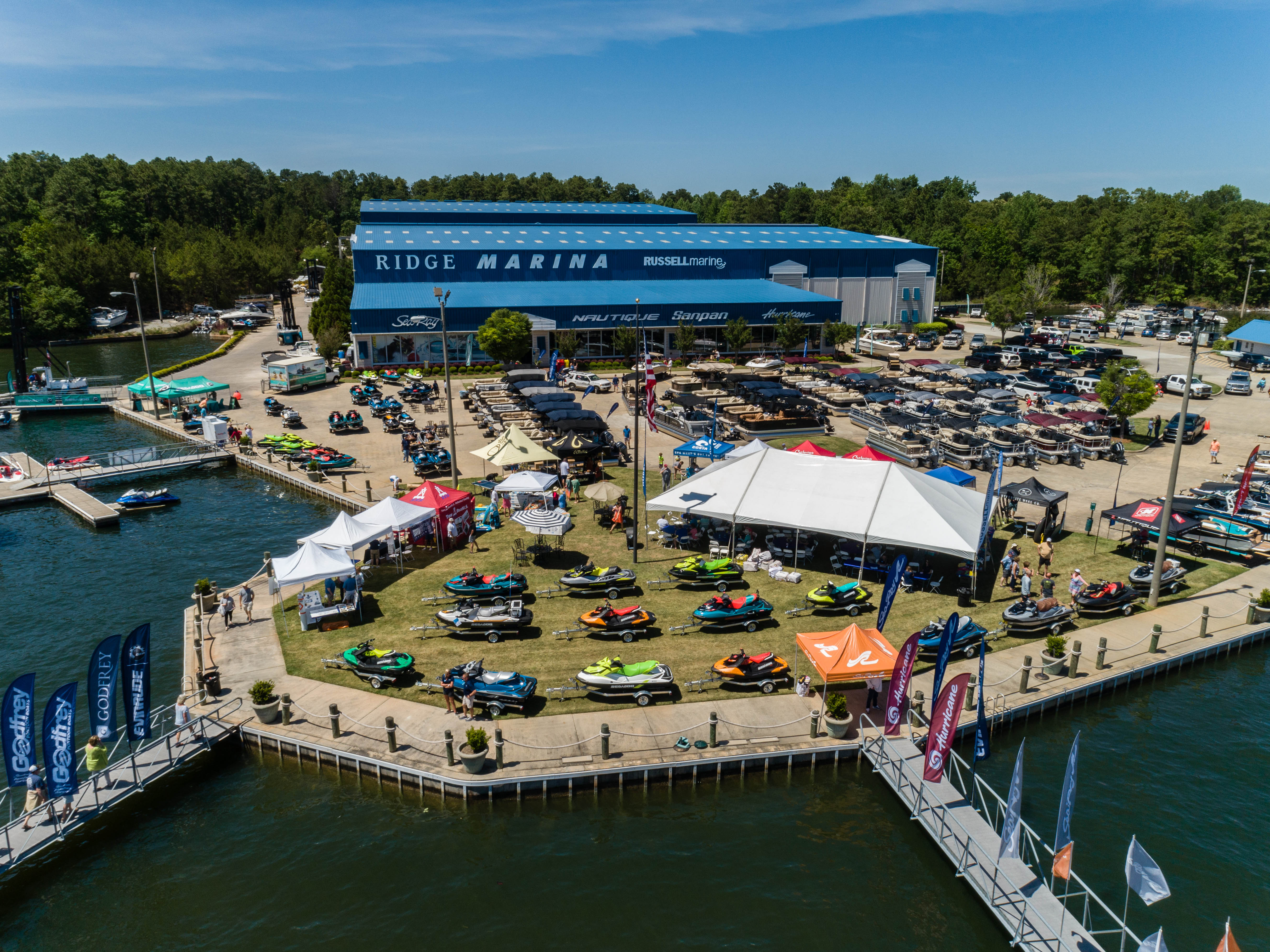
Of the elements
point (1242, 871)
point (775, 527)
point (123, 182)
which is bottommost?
point (1242, 871)

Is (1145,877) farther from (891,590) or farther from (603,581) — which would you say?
(603,581)

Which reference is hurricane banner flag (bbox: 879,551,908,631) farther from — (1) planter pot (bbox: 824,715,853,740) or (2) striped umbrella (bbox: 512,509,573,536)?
(2) striped umbrella (bbox: 512,509,573,536)

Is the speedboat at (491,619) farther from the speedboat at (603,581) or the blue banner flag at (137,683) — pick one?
the blue banner flag at (137,683)

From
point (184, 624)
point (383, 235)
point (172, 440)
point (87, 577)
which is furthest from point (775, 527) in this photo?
point (383, 235)

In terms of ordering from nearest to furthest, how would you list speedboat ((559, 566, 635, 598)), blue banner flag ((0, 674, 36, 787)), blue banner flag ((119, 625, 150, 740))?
blue banner flag ((0, 674, 36, 787)) → blue banner flag ((119, 625, 150, 740)) → speedboat ((559, 566, 635, 598))

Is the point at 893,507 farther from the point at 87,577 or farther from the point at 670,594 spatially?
the point at 87,577

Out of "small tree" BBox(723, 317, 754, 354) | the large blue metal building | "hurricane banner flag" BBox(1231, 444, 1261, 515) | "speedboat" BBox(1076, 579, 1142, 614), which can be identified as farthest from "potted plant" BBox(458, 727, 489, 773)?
"small tree" BBox(723, 317, 754, 354)
